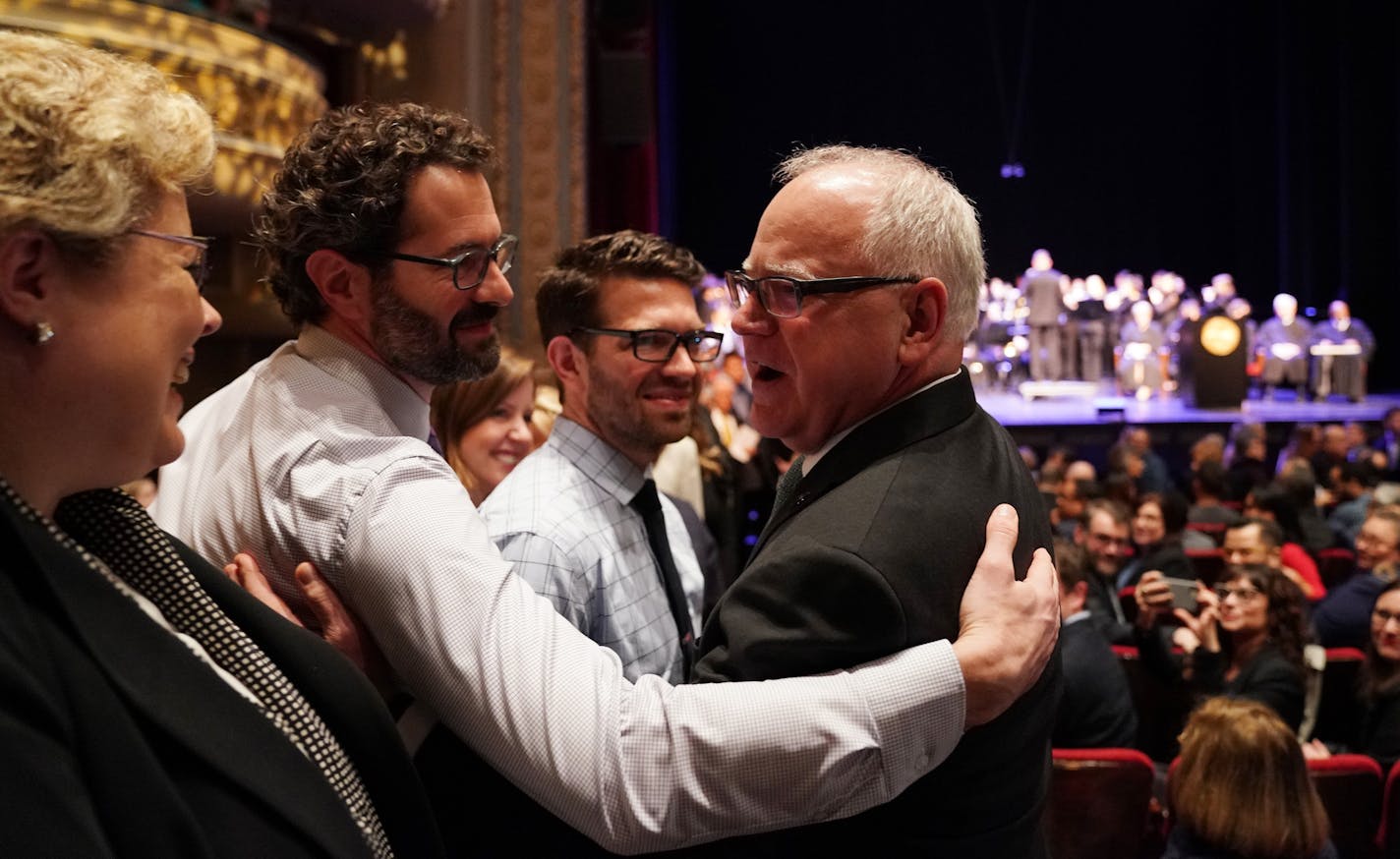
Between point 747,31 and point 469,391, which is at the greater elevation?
point 747,31

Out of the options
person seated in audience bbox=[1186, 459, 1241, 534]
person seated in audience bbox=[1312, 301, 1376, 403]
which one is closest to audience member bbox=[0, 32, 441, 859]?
person seated in audience bbox=[1186, 459, 1241, 534]

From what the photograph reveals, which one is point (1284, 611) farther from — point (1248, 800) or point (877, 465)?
point (877, 465)

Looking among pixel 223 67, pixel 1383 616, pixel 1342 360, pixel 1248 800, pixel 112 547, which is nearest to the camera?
pixel 112 547

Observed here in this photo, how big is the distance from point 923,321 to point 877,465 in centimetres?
18

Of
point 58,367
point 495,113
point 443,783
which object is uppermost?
point 495,113

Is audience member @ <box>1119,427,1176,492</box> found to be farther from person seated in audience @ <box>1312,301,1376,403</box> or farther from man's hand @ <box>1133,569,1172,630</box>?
person seated in audience @ <box>1312,301,1376,403</box>

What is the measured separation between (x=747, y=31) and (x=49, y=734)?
18.6m

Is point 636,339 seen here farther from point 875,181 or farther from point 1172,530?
point 1172,530

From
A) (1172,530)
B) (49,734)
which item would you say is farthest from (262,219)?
(1172,530)

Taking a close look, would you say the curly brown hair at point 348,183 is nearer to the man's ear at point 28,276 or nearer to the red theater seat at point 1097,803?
the man's ear at point 28,276

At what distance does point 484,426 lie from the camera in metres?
2.85

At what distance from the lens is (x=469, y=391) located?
2820 millimetres

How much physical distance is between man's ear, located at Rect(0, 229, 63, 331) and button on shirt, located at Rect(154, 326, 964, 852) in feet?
1.45

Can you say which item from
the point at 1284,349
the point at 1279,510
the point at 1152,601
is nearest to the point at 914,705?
the point at 1152,601
